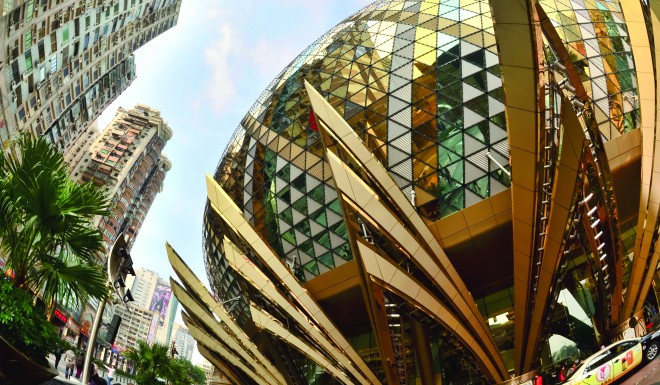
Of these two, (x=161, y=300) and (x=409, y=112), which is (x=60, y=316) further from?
(x=161, y=300)

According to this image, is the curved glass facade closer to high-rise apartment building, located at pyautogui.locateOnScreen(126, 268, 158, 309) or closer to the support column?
the support column

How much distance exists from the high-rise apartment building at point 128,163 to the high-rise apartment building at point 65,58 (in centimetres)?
1282

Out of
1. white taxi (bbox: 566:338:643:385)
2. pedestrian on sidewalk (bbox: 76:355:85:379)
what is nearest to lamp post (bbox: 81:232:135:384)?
pedestrian on sidewalk (bbox: 76:355:85:379)

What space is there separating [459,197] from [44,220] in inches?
574

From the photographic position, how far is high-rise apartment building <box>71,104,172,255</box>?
6538cm

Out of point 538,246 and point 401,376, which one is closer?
point 538,246

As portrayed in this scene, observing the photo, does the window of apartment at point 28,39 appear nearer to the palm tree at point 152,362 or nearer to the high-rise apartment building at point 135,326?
the palm tree at point 152,362

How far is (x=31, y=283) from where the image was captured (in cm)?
671

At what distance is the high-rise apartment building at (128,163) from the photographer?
65375 mm

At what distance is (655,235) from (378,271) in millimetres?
10070

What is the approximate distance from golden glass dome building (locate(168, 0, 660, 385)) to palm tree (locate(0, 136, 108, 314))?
34.1 ft

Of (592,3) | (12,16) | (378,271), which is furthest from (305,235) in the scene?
(12,16)

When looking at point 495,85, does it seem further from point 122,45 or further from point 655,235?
point 122,45

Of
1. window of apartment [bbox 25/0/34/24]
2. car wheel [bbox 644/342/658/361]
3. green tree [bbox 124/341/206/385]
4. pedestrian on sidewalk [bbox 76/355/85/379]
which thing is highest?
window of apartment [bbox 25/0/34/24]
